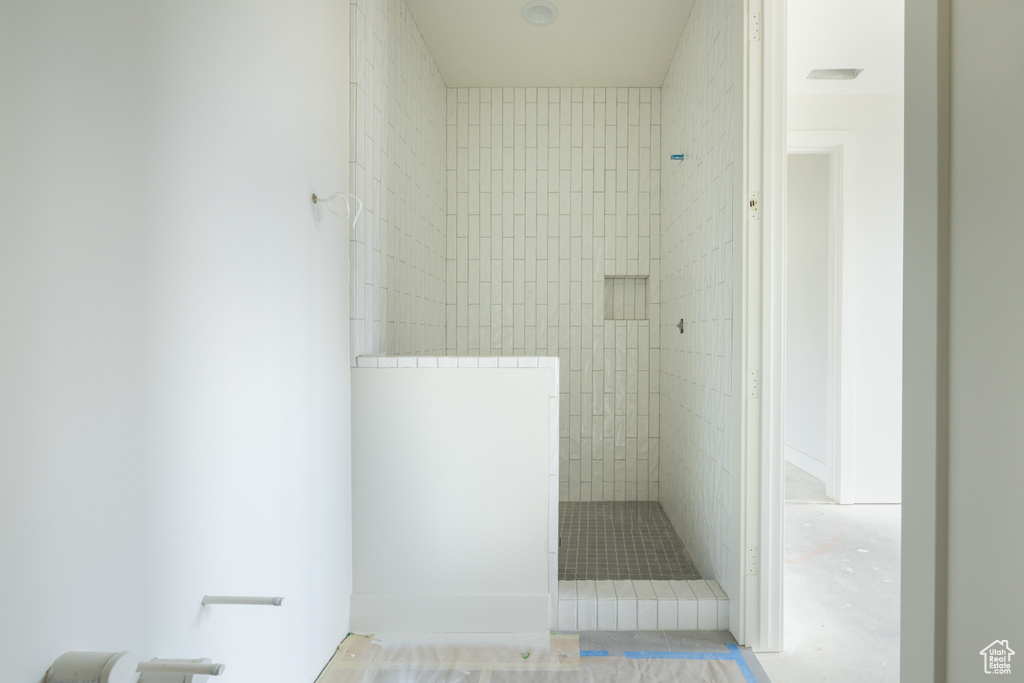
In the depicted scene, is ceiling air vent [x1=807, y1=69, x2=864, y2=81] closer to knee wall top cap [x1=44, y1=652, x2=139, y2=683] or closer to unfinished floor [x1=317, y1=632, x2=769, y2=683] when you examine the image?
unfinished floor [x1=317, y1=632, x2=769, y2=683]

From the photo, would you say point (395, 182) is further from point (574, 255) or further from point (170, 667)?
point (170, 667)

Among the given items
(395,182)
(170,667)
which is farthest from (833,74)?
(170,667)

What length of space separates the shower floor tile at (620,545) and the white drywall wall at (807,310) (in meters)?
1.73

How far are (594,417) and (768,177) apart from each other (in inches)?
82.6

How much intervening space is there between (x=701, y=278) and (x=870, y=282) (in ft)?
6.16

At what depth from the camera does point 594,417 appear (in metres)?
3.73

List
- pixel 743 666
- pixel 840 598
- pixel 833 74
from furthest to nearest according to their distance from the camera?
pixel 833 74 < pixel 840 598 < pixel 743 666

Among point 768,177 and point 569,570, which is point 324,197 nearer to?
point 768,177

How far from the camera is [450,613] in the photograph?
1.98 m

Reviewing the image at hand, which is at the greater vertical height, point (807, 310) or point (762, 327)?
point (807, 310)

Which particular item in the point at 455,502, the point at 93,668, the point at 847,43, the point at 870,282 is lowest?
the point at 455,502

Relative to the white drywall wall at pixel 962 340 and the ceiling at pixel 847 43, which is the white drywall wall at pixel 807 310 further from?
the white drywall wall at pixel 962 340

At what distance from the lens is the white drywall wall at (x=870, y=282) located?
12.2ft

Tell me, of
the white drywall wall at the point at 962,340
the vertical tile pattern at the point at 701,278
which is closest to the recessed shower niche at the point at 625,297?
the vertical tile pattern at the point at 701,278
